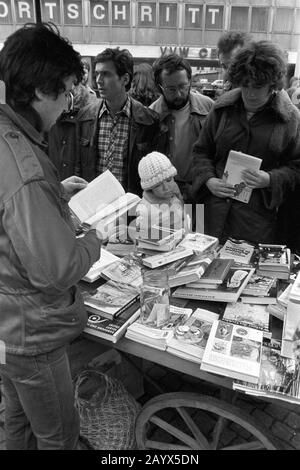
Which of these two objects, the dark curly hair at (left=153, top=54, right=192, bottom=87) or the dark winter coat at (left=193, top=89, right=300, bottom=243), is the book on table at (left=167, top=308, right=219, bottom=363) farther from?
the dark curly hair at (left=153, top=54, right=192, bottom=87)

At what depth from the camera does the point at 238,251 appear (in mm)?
1915

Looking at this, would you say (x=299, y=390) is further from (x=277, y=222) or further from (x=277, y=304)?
(x=277, y=222)

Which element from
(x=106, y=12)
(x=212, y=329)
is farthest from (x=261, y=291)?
(x=106, y=12)

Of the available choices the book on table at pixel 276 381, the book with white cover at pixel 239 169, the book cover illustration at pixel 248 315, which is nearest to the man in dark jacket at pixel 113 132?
the book with white cover at pixel 239 169

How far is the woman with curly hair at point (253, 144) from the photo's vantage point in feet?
6.50

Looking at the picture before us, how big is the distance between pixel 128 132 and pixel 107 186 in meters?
0.84

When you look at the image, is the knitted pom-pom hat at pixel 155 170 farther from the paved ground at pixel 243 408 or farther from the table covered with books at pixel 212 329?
the paved ground at pixel 243 408

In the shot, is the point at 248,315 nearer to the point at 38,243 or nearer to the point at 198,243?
the point at 198,243

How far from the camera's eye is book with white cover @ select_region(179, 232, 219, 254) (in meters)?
1.70

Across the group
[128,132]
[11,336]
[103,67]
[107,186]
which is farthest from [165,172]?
[11,336]

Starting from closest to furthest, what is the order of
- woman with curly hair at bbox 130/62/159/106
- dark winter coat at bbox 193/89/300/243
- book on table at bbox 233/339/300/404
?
book on table at bbox 233/339/300/404 → dark winter coat at bbox 193/89/300/243 → woman with curly hair at bbox 130/62/159/106

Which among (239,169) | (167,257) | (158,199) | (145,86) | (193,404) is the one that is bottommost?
(193,404)

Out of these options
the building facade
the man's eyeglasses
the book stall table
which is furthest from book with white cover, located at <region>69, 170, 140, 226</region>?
the building facade

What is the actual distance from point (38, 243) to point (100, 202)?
87 centimetres
